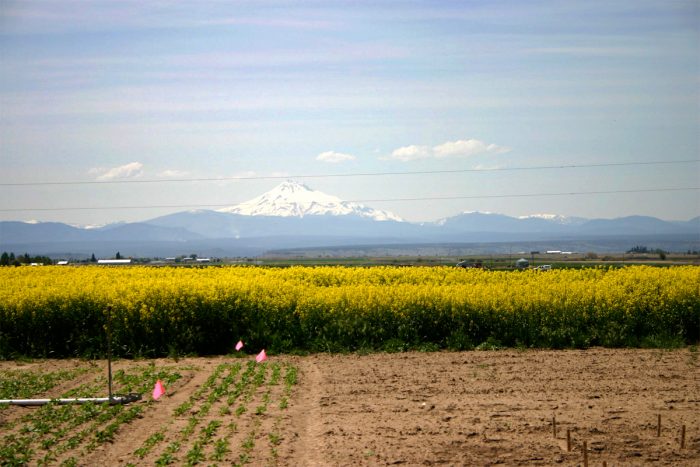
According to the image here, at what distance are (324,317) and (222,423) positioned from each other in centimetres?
799

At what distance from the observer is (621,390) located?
13773 millimetres

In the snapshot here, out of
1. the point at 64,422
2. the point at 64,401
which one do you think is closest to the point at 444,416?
the point at 64,422

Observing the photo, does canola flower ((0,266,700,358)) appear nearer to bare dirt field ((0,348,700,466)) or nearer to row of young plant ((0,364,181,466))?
Answer: bare dirt field ((0,348,700,466))

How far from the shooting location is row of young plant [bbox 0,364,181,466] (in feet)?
33.6

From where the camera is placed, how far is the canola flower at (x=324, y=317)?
19.1 metres

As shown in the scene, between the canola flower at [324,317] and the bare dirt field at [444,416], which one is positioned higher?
the canola flower at [324,317]

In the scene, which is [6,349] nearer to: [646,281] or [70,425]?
[70,425]

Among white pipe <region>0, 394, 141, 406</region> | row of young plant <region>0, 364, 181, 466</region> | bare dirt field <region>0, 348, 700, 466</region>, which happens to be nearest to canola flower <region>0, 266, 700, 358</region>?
bare dirt field <region>0, 348, 700, 466</region>

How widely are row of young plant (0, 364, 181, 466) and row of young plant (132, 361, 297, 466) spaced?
73 centimetres

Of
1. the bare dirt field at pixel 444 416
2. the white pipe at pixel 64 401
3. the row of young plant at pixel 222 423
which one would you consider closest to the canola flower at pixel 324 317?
the bare dirt field at pixel 444 416

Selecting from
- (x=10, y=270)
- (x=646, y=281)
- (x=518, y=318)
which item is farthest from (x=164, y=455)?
(x=10, y=270)

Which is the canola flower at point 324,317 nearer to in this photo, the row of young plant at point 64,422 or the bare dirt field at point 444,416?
the bare dirt field at point 444,416

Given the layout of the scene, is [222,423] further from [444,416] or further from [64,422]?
[444,416]

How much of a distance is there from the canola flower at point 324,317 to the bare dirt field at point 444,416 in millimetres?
2186
